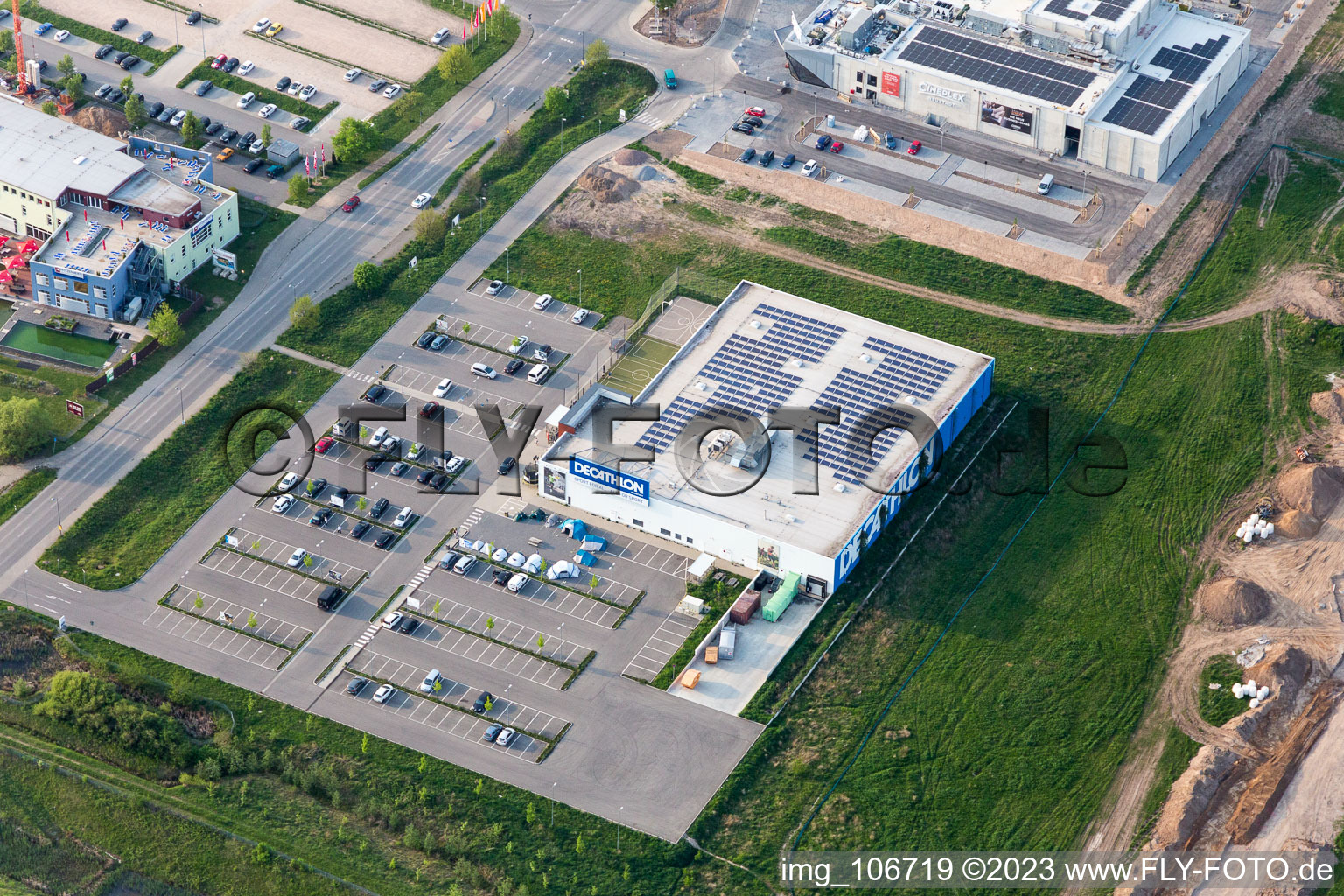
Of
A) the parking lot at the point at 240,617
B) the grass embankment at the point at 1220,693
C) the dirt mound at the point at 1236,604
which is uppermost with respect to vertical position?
the parking lot at the point at 240,617

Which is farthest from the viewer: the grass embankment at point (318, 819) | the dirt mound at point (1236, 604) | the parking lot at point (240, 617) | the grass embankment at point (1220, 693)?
the dirt mound at point (1236, 604)

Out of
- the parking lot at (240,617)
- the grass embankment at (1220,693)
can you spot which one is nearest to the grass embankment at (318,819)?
the parking lot at (240,617)

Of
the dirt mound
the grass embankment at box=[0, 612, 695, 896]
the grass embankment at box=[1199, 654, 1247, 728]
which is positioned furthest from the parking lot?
the dirt mound

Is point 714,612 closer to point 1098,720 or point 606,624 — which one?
point 606,624

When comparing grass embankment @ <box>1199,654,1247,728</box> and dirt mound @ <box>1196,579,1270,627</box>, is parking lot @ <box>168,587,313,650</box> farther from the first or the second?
dirt mound @ <box>1196,579,1270,627</box>

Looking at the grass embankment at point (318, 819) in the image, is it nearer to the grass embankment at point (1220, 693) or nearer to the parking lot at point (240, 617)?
the parking lot at point (240, 617)

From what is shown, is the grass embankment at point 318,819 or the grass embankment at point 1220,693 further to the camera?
the grass embankment at point 1220,693
